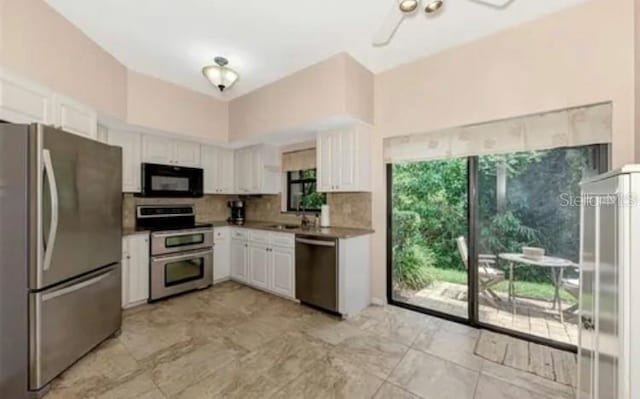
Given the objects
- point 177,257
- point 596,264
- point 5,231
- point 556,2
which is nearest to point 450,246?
point 596,264

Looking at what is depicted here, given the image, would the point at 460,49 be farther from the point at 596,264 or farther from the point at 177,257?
the point at 177,257

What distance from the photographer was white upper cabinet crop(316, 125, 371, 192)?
3424 millimetres

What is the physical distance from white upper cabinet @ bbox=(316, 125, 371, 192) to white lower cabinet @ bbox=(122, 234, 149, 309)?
2.34m

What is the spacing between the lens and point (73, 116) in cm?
261

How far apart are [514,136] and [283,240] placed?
2714 millimetres

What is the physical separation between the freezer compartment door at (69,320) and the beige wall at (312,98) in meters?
2.36

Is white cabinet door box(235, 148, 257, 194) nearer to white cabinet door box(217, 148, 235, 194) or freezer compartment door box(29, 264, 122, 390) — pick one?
white cabinet door box(217, 148, 235, 194)

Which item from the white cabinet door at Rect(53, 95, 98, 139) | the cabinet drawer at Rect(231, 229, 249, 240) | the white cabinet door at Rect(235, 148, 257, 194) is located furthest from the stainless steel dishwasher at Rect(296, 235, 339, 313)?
the white cabinet door at Rect(53, 95, 98, 139)

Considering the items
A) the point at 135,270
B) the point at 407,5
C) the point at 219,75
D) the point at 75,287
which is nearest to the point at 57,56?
the point at 219,75

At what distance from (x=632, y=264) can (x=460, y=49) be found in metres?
2.64

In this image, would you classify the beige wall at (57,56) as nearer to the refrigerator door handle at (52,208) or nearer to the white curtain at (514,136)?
the refrigerator door handle at (52,208)

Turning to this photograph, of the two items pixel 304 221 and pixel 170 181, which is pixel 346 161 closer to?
pixel 304 221

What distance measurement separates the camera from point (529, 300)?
9.05 feet

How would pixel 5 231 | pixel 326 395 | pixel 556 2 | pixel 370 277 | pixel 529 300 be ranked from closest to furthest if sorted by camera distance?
1. pixel 5 231
2. pixel 326 395
3. pixel 556 2
4. pixel 529 300
5. pixel 370 277
